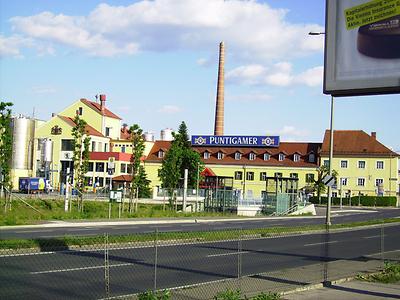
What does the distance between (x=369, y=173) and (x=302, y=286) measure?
88.7m

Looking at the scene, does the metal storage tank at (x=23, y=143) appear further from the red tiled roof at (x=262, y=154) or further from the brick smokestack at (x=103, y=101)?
the red tiled roof at (x=262, y=154)

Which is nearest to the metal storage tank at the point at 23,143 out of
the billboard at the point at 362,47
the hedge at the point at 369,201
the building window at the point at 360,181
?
the hedge at the point at 369,201

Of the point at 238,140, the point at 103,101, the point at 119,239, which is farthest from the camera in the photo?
the point at 238,140

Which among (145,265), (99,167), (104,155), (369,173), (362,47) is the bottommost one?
(145,265)

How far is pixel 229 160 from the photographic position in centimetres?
10100

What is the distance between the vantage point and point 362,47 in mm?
13539

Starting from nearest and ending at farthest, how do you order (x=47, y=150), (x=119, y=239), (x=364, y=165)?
(x=119, y=239) → (x=47, y=150) → (x=364, y=165)

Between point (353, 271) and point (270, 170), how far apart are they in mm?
84568

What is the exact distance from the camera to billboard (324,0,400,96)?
13.0m

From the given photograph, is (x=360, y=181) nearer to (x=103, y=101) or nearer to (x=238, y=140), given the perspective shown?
(x=238, y=140)

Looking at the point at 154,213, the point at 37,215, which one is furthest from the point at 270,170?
the point at 37,215

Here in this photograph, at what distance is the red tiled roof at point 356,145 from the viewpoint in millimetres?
95938

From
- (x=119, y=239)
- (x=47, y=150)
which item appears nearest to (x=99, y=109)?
(x=47, y=150)

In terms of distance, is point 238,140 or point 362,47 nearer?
point 362,47
